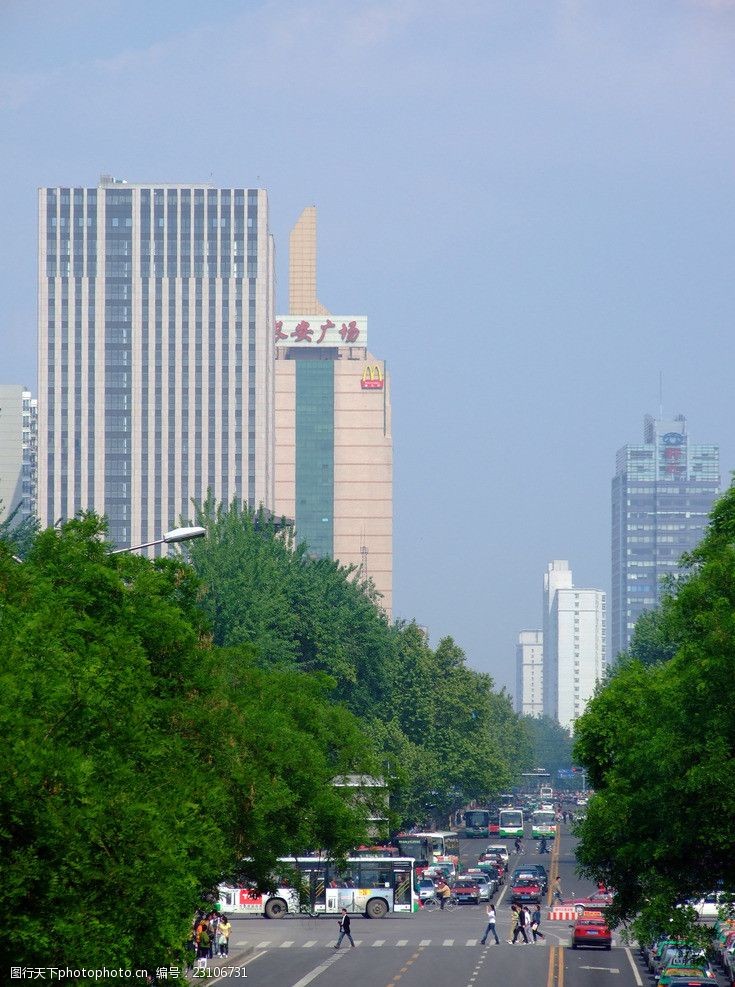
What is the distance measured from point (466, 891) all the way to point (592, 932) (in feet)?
98.4

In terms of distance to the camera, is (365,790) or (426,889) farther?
(426,889)

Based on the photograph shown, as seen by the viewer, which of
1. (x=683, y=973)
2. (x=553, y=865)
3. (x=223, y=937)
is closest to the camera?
Answer: (x=683, y=973)

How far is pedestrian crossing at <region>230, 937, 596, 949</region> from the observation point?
6481 cm

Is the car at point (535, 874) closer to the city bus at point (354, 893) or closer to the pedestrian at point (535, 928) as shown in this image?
the city bus at point (354, 893)

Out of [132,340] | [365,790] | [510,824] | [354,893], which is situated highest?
[132,340]

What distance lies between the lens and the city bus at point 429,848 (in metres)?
100

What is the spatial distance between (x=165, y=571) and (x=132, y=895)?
1595 cm

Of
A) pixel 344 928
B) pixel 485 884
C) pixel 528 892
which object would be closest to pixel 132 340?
pixel 485 884

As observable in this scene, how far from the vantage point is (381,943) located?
6600cm

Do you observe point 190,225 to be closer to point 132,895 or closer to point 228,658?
point 228,658

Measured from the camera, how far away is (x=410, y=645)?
5330 inches

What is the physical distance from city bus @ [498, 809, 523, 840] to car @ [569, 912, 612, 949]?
94040 millimetres

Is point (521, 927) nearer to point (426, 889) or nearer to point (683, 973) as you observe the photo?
point (683, 973)

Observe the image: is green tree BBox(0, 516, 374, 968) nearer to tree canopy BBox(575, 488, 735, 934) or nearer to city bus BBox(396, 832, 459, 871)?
tree canopy BBox(575, 488, 735, 934)
